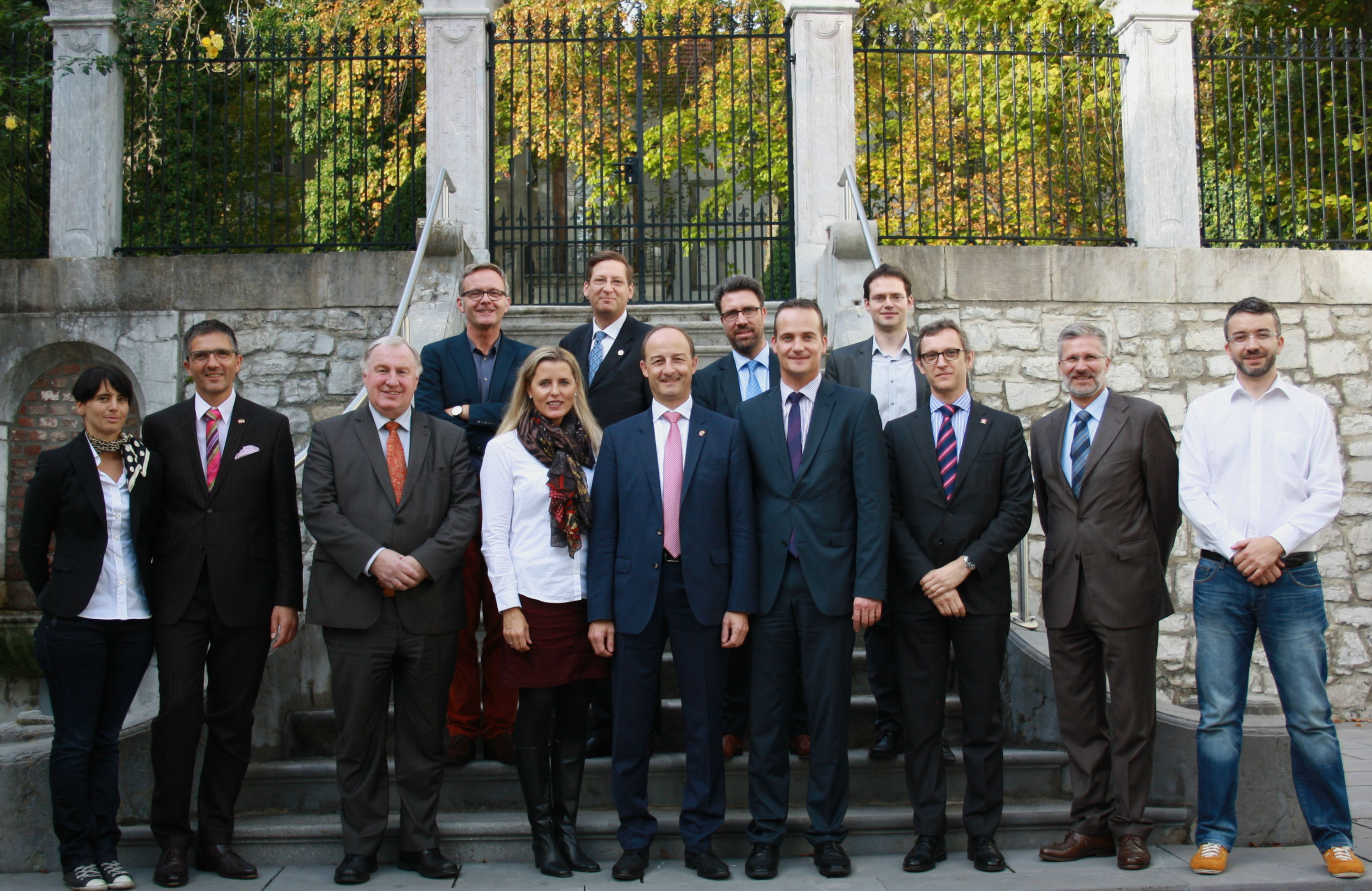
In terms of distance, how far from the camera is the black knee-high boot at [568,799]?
3674mm

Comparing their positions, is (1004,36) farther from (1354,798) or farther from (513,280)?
(1354,798)

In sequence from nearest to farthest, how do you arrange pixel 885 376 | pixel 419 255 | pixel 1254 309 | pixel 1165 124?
pixel 1254 309 → pixel 885 376 → pixel 419 255 → pixel 1165 124

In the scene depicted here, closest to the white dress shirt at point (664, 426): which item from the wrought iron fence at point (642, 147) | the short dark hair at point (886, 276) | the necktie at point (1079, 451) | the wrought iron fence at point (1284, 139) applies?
the short dark hair at point (886, 276)

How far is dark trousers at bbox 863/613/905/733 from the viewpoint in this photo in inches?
165

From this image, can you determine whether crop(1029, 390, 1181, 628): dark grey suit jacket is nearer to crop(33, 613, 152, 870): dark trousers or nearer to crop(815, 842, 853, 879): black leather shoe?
crop(815, 842, 853, 879): black leather shoe

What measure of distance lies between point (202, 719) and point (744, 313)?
2605mm

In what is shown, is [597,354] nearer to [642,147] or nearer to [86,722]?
[86,722]

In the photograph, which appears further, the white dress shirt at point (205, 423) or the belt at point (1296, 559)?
the white dress shirt at point (205, 423)

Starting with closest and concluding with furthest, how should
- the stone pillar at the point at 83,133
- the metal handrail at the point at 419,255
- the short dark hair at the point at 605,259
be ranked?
1. the short dark hair at the point at 605,259
2. the metal handrail at the point at 419,255
3. the stone pillar at the point at 83,133

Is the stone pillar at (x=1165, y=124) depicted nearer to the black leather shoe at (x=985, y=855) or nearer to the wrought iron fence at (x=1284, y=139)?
the wrought iron fence at (x=1284, y=139)

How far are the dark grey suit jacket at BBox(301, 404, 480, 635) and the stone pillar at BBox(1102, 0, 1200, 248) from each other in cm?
589

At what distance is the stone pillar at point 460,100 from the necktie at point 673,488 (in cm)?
404

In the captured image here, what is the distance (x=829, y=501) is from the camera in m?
3.74

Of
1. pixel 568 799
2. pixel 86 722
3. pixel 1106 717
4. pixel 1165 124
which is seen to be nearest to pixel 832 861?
pixel 568 799
